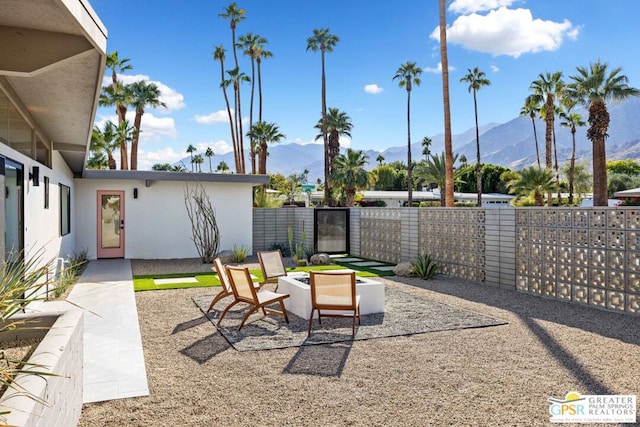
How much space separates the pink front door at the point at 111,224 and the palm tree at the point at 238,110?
24.1 meters

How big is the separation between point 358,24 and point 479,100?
16.8 m

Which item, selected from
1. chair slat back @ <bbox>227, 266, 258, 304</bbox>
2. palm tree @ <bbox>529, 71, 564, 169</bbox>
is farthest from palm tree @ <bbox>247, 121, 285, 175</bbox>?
chair slat back @ <bbox>227, 266, 258, 304</bbox>

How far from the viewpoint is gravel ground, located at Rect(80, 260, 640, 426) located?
3.79 m

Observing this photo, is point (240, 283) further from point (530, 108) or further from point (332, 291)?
point (530, 108)

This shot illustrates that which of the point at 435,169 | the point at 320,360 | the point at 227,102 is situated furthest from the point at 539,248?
the point at 227,102

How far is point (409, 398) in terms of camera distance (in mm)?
4133

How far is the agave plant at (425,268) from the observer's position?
441 inches

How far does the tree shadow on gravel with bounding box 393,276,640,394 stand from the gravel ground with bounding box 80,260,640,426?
3 cm

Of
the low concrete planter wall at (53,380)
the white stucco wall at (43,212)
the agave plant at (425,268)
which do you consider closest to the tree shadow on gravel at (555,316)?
the agave plant at (425,268)

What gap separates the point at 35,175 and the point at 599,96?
86.9 ft

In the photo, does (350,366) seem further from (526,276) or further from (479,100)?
(479,100)

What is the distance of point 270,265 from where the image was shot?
9.26m

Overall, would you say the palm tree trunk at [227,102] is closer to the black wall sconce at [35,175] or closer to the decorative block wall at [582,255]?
the black wall sconce at [35,175]

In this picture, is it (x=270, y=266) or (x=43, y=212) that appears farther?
(x=270, y=266)
